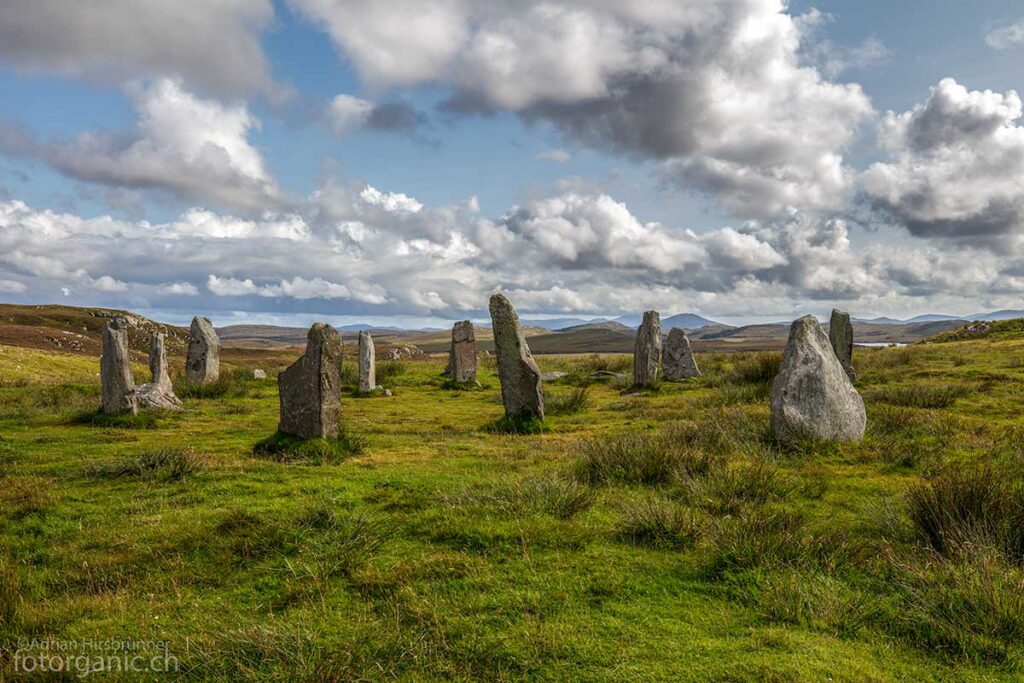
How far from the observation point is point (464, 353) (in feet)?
88.3

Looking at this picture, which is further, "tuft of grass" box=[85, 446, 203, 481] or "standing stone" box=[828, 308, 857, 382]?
"standing stone" box=[828, 308, 857, 382]

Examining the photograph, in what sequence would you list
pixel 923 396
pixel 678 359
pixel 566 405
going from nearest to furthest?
pixel 923 396 → pixel 566 405 → pixel 678 359

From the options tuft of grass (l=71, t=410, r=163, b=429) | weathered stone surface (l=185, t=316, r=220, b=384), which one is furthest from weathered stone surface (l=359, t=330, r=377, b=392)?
tuft of grass (l=71, t=410, r=163, b=429)

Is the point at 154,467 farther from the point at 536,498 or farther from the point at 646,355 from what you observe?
the point at 646,355

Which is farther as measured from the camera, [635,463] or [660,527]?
[635,463]

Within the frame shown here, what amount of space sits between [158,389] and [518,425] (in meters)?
11.3

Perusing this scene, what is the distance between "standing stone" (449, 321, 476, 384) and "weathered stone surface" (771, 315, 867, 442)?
16.4m

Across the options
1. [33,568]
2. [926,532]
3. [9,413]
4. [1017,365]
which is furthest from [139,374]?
[1017,365]

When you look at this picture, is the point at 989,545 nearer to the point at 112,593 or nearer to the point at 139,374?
the point at 112,593

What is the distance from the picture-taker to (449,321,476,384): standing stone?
26.8m

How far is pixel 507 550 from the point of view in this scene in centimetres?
643

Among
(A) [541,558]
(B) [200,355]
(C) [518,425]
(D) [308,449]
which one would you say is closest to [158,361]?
(B) [200,355]

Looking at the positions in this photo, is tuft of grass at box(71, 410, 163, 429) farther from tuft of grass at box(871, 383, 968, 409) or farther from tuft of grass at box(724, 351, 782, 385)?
tuft of grass at box(871, 383, 968, 409)

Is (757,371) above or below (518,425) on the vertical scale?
above
